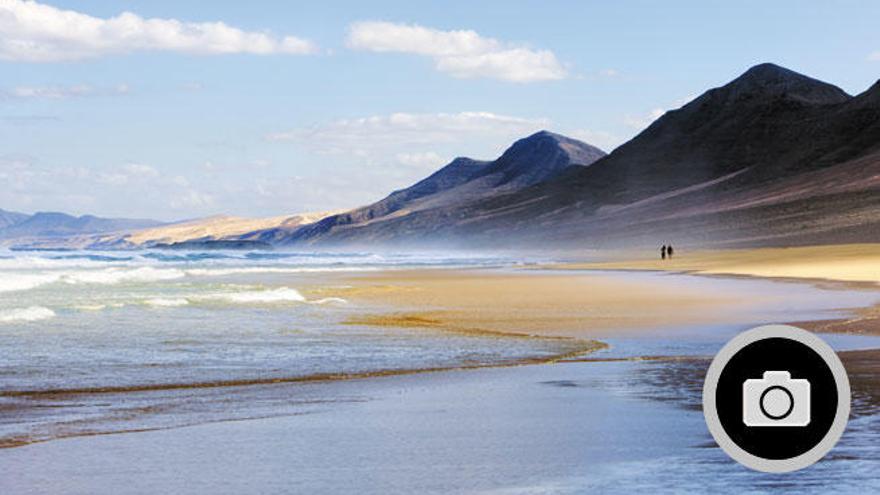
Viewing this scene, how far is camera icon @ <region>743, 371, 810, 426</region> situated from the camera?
339cm

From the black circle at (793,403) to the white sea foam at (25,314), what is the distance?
2268 centimetres

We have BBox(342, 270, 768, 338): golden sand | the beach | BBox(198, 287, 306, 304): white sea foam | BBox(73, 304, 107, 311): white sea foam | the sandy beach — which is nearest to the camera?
the beach

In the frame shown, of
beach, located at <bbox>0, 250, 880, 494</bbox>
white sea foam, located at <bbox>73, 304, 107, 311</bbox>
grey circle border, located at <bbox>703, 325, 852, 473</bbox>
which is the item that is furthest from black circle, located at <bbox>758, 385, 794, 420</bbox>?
white sea foam, located at <bbox>73, 304, 107, 311</bbox>

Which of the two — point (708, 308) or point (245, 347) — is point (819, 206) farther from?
point (245, 347)

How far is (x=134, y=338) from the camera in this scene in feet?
66.3

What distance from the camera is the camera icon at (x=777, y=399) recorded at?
3389 millimetres

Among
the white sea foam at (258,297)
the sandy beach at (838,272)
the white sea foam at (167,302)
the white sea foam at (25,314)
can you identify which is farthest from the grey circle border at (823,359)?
the white sea foam at (258,297)

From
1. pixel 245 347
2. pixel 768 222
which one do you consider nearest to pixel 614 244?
pixel 768 222

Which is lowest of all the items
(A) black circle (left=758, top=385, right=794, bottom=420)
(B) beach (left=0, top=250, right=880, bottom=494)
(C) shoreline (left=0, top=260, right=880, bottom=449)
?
(B) beach (left=0, top=250, right=880, bottom=494)

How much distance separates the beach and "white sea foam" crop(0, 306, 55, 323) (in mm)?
7926

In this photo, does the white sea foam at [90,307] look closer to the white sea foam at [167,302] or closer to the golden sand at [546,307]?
the white sea foam at [167,302]

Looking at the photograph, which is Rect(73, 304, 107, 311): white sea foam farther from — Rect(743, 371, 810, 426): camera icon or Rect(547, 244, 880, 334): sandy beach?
Rect(743, 371, 810, 426): camera icon

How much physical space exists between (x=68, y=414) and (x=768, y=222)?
153568mm

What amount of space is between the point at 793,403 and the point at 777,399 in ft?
0.15
